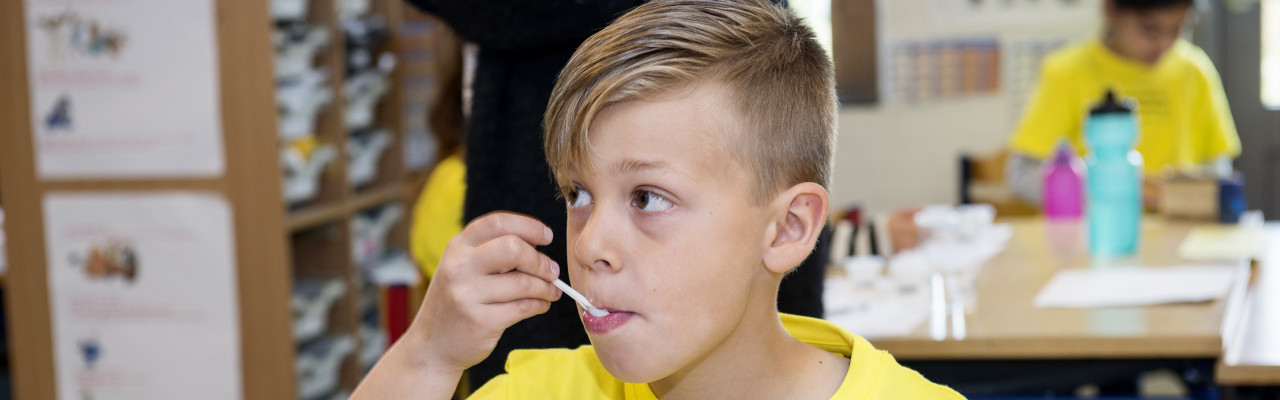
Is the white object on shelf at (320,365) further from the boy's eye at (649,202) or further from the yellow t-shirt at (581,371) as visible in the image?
the boy's eye at (649,202)

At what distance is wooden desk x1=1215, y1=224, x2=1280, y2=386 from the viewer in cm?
150

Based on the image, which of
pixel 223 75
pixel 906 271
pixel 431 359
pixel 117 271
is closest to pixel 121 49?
pixel 223 75

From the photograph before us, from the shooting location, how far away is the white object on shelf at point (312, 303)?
313cm

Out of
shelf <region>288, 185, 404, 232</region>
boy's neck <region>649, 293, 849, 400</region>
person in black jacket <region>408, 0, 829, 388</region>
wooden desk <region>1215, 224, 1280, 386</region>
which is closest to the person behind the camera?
boy's neck <region>649, 293, 849, 400</region>

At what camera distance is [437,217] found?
7.45ft

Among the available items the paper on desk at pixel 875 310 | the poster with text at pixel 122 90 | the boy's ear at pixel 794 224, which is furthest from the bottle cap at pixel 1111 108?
the poster with text at pixel 122 90

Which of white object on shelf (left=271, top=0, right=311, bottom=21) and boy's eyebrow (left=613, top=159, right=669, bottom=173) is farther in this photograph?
white object on shelf (left=271, top=0, right=311, bottom=21)

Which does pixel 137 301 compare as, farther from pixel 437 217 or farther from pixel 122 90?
pixel 437 217

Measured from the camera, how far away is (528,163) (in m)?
1.14

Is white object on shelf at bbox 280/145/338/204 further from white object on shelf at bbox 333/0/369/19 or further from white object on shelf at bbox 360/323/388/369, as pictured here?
white object on shelf at bbox 360/323/388/369

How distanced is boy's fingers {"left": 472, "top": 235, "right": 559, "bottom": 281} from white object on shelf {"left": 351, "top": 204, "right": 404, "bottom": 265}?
9.17 ft

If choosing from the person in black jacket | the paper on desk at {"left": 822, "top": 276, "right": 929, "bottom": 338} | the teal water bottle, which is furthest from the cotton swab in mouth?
the teal water bottle

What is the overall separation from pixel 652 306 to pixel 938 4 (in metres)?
3.96

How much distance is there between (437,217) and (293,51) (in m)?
1.00
